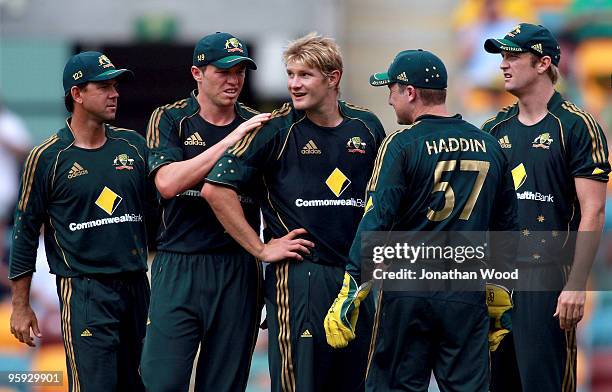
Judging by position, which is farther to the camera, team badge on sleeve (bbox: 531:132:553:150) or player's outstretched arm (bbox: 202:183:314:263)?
→ team badge on sleeve (bbox: 531:132:553:150)

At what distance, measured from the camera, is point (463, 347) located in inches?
231

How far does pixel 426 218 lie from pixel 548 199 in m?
0.99

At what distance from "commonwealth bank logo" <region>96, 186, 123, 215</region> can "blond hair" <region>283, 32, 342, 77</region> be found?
4.16 feet

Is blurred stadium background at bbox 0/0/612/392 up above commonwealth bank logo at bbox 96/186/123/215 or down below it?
above

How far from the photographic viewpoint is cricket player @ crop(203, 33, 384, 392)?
244 inches

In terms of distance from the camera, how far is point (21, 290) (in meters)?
6.88

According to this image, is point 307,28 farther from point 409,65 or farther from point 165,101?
point 409,65

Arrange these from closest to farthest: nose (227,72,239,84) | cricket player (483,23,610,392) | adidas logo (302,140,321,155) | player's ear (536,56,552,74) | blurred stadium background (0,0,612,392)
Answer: adidas logo (302,140,321,155)
cricket player (483,23,610,392)
nose (227,72,239,84)
player's ear (536,56,552,74)
blurred stadium background (0,0,612,392)

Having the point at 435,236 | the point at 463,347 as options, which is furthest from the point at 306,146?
the point at 463,347

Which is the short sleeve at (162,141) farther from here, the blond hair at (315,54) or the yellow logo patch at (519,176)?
the yellow logo patch at (519,176)

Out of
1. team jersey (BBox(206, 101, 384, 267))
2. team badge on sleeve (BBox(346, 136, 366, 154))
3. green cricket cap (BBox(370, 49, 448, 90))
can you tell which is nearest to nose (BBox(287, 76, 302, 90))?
team jersey (BBox(206, 101, 384, 267))

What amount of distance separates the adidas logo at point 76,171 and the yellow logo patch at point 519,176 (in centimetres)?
236

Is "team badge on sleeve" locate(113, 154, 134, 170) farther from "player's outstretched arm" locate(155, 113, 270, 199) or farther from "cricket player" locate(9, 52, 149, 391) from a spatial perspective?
"player's outstretched arm" locate(155, 113, 270, 199)

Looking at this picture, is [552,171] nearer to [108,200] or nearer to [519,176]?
[519,176]
